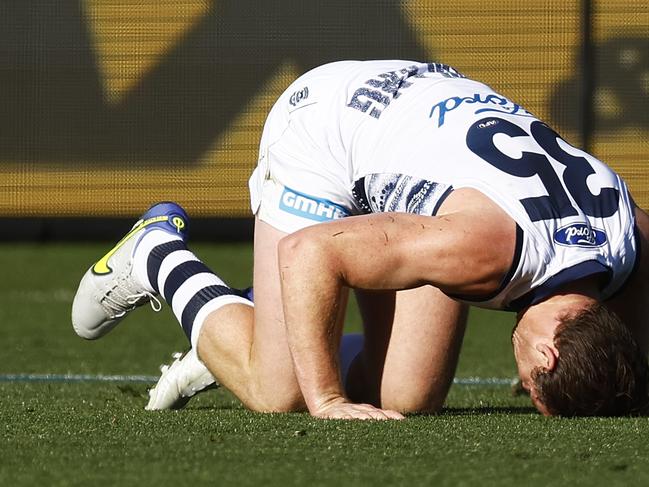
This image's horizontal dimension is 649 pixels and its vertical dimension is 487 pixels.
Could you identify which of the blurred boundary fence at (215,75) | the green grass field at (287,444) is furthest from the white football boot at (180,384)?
the blurred boundary fence at (215,75)

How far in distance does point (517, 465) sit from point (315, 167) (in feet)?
3.49

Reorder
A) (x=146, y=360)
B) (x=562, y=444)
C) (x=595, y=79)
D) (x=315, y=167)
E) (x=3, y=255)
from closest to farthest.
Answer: (x=562, y=444) → (x=315, y=167) → (x=146, y=360) → (x=595, y=79) → (x=3, y=255)

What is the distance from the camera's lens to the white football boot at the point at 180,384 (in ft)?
10.5

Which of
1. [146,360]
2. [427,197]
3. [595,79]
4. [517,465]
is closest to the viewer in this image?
[517,465]

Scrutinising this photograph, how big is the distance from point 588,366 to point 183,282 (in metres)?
1.08

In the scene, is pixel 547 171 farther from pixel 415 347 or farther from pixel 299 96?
pixel 299 96

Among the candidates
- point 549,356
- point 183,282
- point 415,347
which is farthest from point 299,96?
point 549,356

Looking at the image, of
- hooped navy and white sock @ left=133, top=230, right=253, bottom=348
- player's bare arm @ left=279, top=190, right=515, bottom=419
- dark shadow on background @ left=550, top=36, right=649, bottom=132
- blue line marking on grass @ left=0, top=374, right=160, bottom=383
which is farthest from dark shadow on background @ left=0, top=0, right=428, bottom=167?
player's bare arm @ left=279, top=190, right=515, bottom=419

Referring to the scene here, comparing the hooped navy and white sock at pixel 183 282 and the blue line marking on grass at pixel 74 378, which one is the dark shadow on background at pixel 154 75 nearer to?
the blue line marking on grass at pixel 74 378

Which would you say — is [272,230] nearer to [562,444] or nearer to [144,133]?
[562,444]

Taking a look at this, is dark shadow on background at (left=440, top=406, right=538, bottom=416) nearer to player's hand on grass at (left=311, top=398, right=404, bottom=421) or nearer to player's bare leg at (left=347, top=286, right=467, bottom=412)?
player's bare leg at (left=347, top=286, right=467, bottom=412)

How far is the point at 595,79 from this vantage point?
6281 mm

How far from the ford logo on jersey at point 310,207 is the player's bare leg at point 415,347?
0.28 m

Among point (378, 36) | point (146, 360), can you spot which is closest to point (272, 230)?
point (146, 360)
